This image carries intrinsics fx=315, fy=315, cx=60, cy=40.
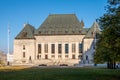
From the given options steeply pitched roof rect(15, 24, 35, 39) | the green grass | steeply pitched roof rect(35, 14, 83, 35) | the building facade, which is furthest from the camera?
steeply pitched roof rect(15, 24, 35, 39)

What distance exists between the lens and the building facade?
436 ft

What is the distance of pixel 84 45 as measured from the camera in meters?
130

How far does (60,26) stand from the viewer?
134875mm

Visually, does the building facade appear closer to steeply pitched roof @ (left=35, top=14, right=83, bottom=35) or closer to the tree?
steeply pitched roof @ (left=35, top=14, right=83, bottom=35)

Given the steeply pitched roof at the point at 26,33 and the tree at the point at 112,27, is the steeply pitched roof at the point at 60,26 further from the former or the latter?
the tree at the point at 112,27

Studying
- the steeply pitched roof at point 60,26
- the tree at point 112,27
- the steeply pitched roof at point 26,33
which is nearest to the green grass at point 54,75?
the tree at point 112,27

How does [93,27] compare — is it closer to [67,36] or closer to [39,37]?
[67,36]

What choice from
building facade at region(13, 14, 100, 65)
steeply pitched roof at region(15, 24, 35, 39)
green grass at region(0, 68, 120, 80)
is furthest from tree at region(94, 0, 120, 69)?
steeply pitched roof at region(15, 24, 35, 39)

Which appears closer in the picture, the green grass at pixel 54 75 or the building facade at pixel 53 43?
the green grass at pixel 54 75

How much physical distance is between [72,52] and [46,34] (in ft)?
43.9

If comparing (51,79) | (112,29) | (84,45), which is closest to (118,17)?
(112,29)

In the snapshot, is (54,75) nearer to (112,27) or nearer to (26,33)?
(112,27)

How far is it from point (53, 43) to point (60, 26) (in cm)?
786

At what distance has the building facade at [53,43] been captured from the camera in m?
133
